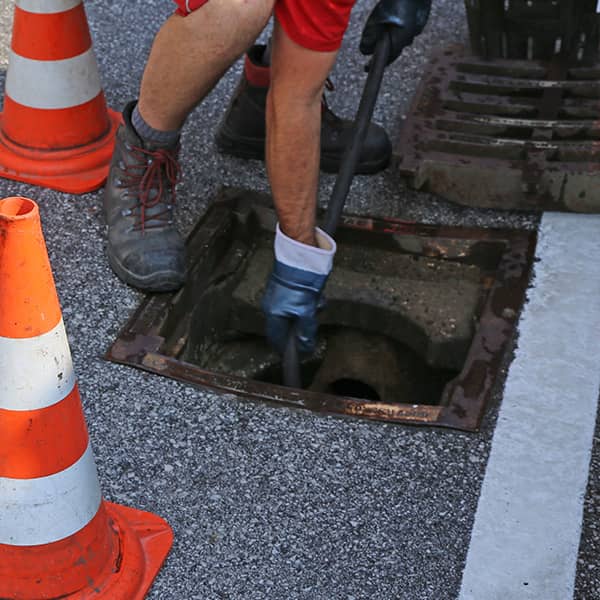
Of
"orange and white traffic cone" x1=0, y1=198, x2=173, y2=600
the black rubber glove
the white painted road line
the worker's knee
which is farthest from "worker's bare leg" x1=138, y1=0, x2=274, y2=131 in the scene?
the white painted road line

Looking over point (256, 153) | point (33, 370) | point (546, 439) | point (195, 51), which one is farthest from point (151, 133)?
point (546, 439)

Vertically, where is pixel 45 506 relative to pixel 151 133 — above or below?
below

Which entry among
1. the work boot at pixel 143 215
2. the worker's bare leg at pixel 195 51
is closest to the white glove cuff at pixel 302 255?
the work boot at pixel 143 215

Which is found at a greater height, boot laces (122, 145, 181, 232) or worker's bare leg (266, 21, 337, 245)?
worker's bare leg (266, 21, 337, 245)

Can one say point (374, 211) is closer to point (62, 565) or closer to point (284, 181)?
point (284, 181)

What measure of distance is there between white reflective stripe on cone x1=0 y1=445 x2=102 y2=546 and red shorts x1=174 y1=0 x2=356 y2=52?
100cm

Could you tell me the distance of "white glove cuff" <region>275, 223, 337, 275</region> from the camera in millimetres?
2332

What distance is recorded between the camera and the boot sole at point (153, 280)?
95.7 inches

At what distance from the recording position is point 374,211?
2.80 m

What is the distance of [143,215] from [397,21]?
Result: 809 millimetres

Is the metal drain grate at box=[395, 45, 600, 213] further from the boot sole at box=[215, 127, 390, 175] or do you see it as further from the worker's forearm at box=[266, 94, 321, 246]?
the worker's forearm at box=[266, 94, 321, 246]

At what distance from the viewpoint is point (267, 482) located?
2.00 metres

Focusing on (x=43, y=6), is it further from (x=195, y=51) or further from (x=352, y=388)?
(x=352, y=388)

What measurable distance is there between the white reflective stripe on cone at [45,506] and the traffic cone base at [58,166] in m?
1.25
